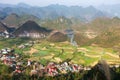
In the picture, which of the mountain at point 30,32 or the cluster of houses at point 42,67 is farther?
the mountain at point 30,32

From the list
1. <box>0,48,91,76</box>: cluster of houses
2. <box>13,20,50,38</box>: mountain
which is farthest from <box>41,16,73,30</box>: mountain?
<box>0,48,91,76</box>: cluster of houses

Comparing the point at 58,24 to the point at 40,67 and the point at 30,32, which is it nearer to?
the point at 30,32

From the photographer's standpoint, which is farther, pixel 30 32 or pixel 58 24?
pixel 58 24

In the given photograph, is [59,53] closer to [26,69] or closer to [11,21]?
[26,69]

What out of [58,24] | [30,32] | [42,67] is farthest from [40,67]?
[58,24]

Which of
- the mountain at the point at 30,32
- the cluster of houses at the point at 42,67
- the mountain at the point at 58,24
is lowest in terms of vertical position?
the mountain at the point at 58,24

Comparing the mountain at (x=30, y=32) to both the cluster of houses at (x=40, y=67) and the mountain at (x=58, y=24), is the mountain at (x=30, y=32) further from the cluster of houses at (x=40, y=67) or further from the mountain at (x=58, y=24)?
the cluster of houses at (x=40, y=67)

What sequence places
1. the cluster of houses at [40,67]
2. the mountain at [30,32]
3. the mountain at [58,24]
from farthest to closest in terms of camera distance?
the mountain at [58,24]
the mountain at [30,32]
the cluster of houses at [40,67]

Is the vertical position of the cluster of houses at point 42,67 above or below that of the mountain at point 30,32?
above

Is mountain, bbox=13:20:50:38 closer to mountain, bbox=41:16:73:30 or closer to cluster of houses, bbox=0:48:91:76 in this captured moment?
mountain, bbox=41:16:73:30

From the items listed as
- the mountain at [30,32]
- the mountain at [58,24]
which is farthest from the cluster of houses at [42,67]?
the mountain at [58,24]

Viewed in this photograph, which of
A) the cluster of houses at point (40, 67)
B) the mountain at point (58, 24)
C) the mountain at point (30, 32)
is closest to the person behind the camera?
the cluster of houses at point (40, 67)
